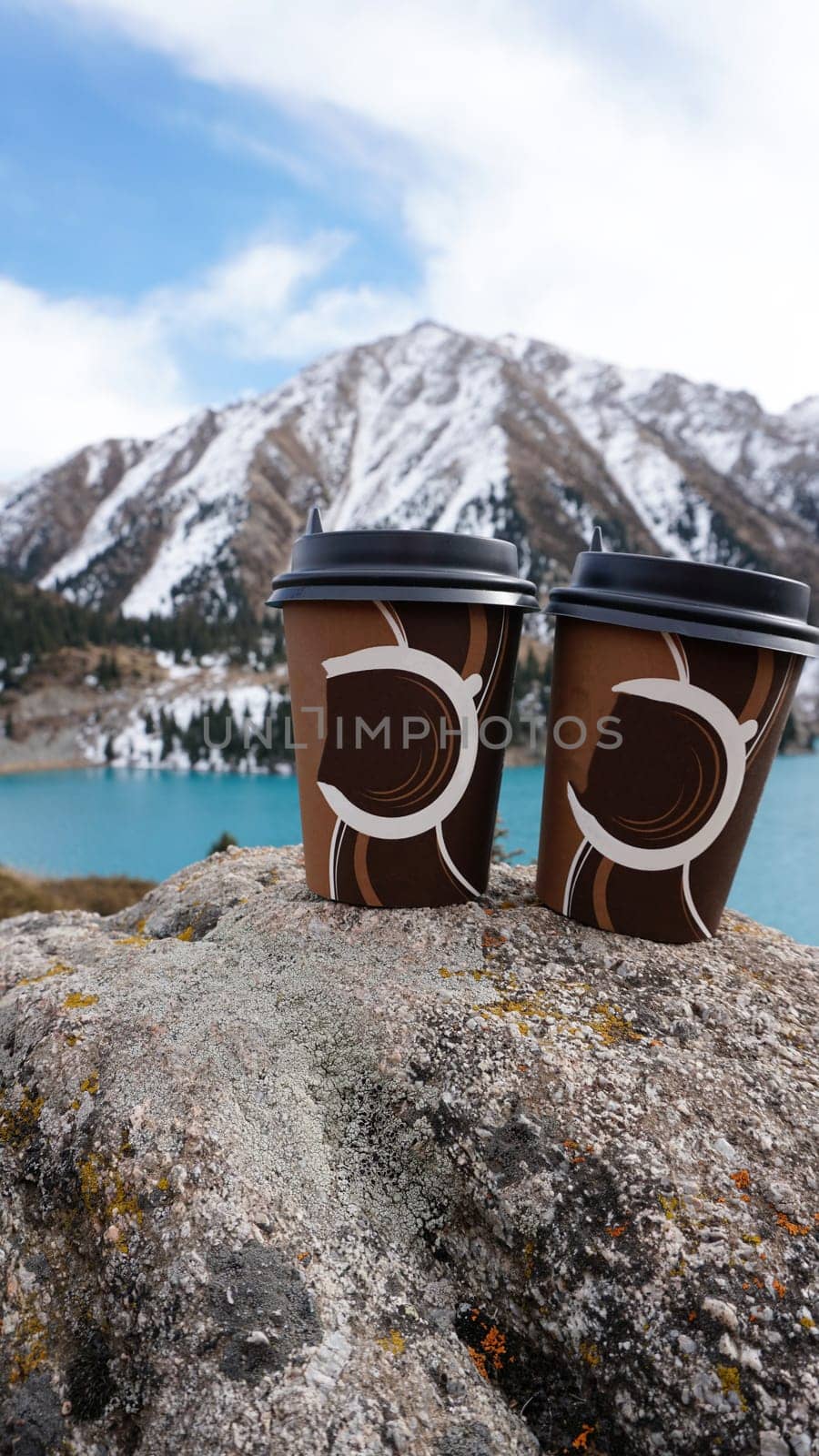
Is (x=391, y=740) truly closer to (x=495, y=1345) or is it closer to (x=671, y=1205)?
(x=671, y=1205)

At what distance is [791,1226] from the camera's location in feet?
6.56

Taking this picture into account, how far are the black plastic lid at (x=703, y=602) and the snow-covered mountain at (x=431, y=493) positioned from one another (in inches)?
4899

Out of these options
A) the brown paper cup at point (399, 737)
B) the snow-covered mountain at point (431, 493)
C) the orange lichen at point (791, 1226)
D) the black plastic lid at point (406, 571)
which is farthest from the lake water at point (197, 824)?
the snow-covered mountain at point (431, 493)

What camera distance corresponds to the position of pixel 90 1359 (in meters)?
1.91

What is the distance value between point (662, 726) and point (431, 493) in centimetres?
16464

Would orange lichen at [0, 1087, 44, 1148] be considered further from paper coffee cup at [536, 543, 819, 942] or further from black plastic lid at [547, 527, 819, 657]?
black plastic lid at [547, 527, 819, 657]

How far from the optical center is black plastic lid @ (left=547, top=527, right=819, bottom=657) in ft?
9.28

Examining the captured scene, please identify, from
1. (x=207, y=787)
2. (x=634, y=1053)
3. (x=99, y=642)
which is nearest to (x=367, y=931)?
(x=634, y=1053)

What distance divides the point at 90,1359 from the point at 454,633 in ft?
8.00

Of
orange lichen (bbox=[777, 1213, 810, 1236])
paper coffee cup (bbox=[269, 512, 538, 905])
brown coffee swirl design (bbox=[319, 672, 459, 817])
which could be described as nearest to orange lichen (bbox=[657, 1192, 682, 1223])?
orange lichen (bbox=[777, 1213, 810, 1236])

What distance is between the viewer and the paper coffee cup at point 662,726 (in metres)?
2.88

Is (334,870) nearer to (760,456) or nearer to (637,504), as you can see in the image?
(637,504)

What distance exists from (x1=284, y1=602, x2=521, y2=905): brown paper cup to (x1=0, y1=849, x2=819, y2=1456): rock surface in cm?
47

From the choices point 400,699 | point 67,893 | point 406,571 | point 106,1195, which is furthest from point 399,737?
point 67,893
